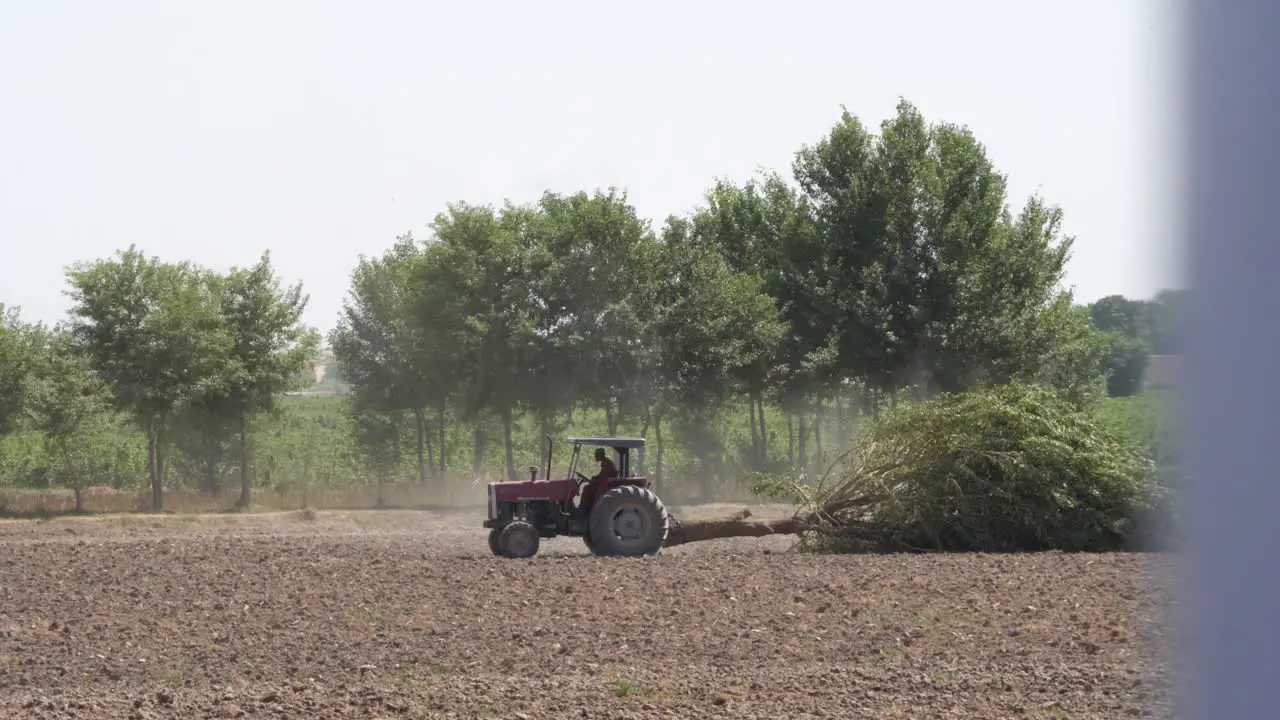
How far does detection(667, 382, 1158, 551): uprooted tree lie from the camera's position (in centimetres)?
2017

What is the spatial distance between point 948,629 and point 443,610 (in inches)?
196

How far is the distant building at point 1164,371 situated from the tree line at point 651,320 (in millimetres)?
34660

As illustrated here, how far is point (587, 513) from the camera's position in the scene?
19969 millimetres

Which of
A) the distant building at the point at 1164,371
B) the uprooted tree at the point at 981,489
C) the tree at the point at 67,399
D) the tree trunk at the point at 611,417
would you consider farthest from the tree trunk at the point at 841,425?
the distant building at the point at 1164,371

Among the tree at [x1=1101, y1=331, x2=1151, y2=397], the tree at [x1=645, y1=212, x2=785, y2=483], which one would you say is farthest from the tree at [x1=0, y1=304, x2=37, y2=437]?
the tree at [x1=1101, y1=331, x2=1151, y2=397]

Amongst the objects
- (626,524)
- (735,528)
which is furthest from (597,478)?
(735,528)

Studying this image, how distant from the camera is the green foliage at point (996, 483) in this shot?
2014 centimetres

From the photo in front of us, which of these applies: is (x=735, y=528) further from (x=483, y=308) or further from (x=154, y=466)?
(x=154, y=466)

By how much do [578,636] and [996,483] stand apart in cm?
992

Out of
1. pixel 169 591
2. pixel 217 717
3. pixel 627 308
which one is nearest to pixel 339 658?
pixel 217 717

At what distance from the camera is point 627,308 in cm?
3709

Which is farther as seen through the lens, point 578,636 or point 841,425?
point 841,425

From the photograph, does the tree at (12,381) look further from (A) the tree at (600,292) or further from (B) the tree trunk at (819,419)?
(B) the tree trunk at (819,419)

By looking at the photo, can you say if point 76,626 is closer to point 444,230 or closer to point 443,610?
point 443,610
